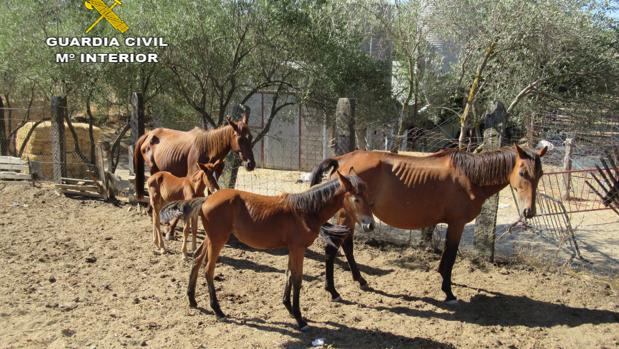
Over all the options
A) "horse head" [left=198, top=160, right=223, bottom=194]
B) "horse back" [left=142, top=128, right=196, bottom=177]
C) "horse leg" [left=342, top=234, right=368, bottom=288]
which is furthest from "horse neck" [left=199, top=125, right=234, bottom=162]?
"horse leg" [left=342, top=234, right=368, bottom=288]

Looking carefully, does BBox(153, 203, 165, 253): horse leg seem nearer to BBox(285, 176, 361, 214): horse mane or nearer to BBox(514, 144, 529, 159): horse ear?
BBox(285, 176, 361, 214): horse mane

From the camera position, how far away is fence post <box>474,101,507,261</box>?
21.8ft

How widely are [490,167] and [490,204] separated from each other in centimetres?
142

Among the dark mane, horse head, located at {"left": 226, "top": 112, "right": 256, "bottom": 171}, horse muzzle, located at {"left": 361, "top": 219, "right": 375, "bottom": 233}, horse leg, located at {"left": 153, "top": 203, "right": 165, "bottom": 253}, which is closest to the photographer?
horse muzzle, located at {"left": 361, "top": 219, "right": 375, "bottom": 233}

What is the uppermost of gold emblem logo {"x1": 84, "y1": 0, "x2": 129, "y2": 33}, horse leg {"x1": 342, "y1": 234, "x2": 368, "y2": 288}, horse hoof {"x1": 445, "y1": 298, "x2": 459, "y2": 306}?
gold emblem logo {"x1": 84, "y1": 0, "x2": 129, "y2": 33}

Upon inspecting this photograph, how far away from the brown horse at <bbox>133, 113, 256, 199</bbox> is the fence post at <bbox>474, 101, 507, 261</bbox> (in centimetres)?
340

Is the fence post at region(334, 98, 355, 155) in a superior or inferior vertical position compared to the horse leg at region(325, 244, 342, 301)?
superior

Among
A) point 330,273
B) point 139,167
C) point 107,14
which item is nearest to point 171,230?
point 139,167

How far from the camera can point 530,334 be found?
4.96 meters

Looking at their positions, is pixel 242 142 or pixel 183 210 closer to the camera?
pixel 183 210

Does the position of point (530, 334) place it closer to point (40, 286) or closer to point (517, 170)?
point (517, 170)

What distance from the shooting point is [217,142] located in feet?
23.9

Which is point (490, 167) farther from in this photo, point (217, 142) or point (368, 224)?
point (217, 142)

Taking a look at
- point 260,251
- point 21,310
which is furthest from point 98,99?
point 21,310
